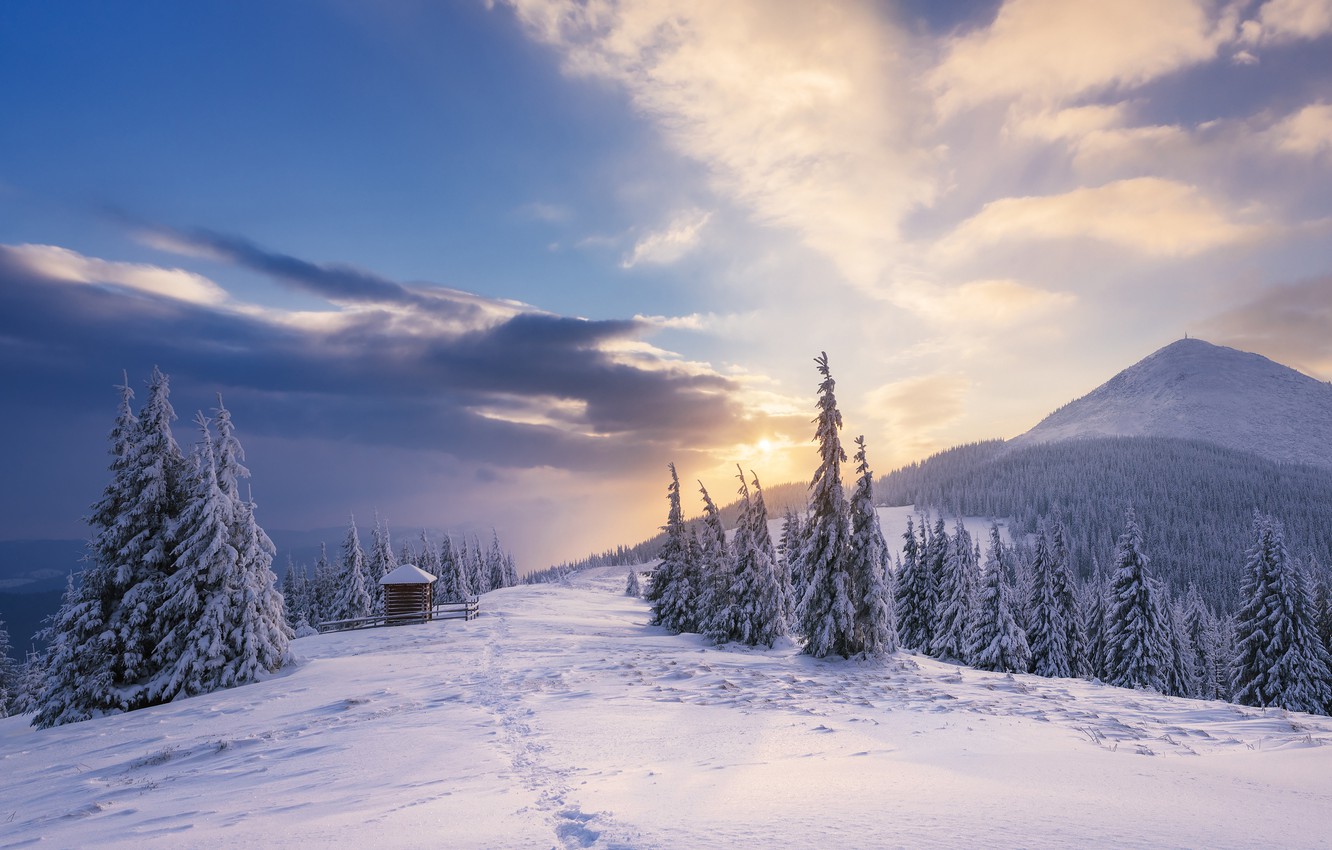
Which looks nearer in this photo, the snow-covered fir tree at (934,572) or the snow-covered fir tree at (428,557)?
the snow-covered fir tree at (934,572)

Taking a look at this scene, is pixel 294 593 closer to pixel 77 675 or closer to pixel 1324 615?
pixel 77 675

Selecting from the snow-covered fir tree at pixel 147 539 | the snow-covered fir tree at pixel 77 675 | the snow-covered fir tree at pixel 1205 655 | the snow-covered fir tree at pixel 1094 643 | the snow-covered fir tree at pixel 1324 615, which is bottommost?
the snow-covered fir tree at pixel 1205 655

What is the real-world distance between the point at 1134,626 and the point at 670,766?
4543cm

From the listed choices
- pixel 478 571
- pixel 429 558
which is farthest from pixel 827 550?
pixel 478 571

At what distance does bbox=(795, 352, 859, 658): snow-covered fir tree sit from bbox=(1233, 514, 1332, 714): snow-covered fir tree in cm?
3334

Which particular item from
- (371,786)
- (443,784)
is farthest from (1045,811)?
(371,786)

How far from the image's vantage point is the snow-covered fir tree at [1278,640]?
36.9 m

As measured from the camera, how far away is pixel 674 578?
42.5m

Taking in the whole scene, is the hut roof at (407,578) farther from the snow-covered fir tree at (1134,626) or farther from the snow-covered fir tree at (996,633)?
the snow-covered fir tree at (1134,626)

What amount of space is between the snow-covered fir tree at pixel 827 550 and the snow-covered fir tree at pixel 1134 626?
1056 inches

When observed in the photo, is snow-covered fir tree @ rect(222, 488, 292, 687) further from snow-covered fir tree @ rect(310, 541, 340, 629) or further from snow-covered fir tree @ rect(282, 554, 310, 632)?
snow-covered fir tree @ rect(282, 554, 310, 632)

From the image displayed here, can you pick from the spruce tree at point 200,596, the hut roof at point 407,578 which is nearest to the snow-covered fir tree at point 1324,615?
the hut roof at point 407,578

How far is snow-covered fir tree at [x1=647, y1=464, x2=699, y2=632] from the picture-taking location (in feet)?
135

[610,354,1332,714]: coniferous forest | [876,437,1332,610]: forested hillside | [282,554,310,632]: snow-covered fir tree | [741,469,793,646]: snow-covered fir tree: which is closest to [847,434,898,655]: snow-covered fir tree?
[610,354,1332,714]: coniferous forest
